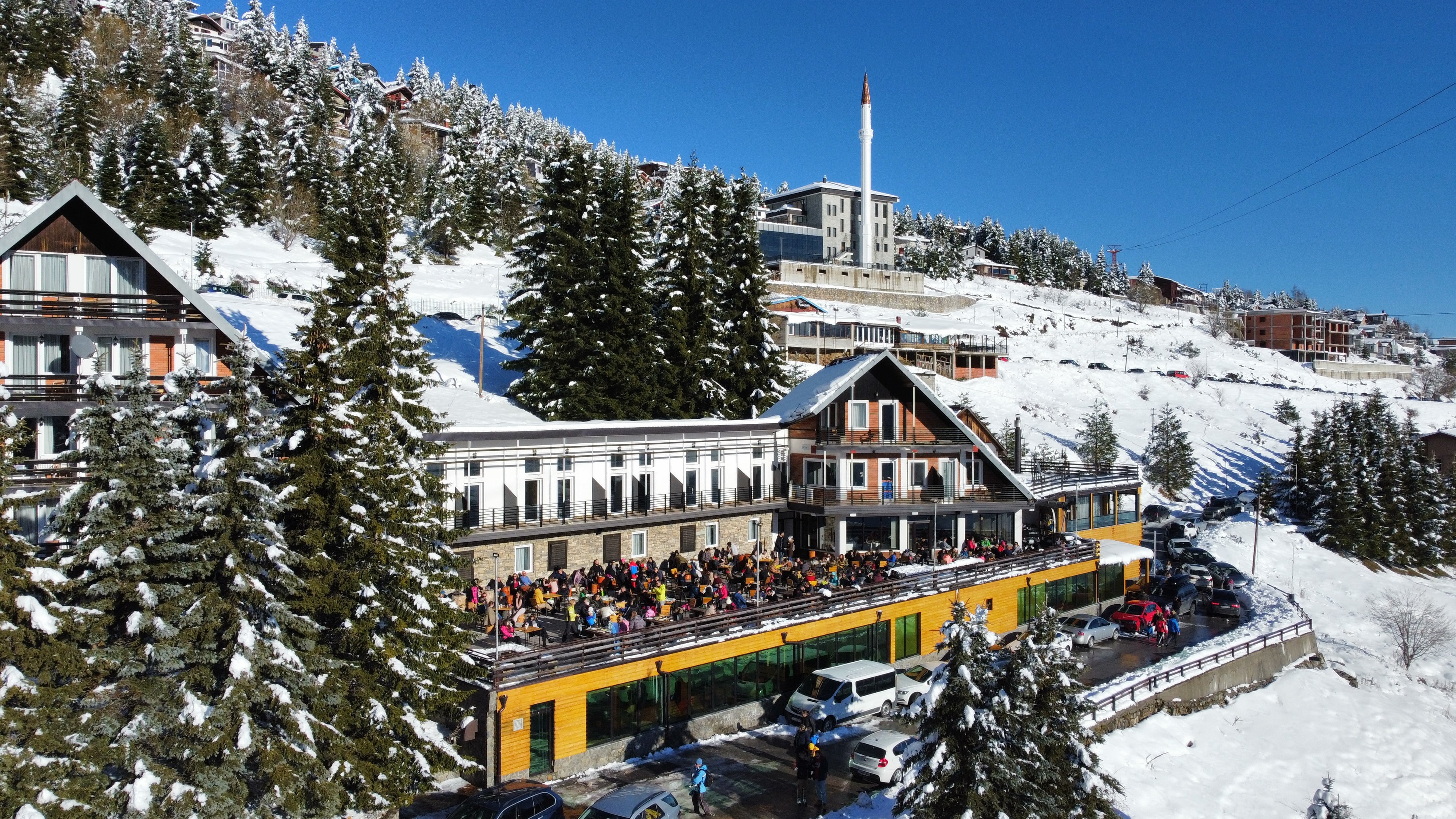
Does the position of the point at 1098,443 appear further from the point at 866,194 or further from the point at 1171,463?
the point at 866,194

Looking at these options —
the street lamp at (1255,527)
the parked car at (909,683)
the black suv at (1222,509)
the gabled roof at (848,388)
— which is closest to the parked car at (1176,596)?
the gabled roof at (848,388)

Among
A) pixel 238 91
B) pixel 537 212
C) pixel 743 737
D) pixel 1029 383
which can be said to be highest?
pixel 238 91

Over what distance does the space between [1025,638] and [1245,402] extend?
331 ft

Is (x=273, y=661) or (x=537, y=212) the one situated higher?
(x=537, y=212)

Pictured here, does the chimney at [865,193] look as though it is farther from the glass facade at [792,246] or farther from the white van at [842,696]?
the white van at [842,696]

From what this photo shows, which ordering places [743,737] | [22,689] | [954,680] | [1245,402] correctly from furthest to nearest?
[1245,402]
[743,737]
[954,680]
[22,689]

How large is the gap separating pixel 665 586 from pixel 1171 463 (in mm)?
57287

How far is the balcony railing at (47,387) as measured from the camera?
2169cm

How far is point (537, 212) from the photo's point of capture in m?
45.8

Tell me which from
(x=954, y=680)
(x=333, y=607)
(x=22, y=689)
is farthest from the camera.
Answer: (x=333, y=607)

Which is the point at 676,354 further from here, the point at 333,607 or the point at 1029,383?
the point at 1029,383

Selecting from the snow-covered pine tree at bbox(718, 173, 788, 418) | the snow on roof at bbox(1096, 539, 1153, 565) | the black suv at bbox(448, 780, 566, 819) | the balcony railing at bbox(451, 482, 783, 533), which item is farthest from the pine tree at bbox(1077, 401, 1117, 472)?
the black suv at bbox(448, 780, 566, 819)

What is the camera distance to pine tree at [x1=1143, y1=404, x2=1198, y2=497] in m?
70.5

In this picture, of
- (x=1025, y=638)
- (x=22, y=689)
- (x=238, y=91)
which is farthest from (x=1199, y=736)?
(x=238, y=91)
